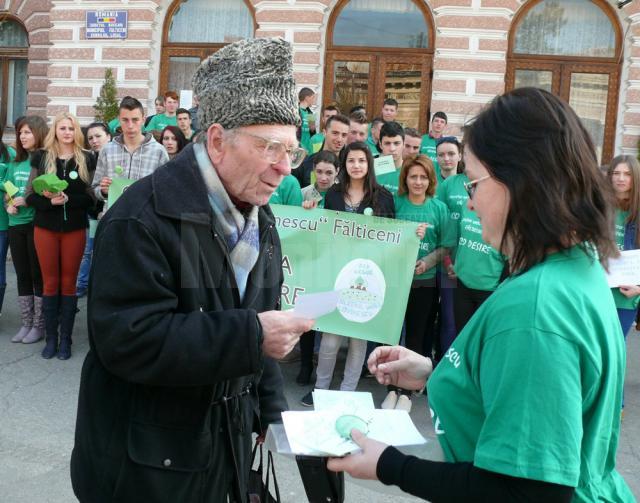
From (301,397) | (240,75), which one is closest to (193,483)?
(240,75)

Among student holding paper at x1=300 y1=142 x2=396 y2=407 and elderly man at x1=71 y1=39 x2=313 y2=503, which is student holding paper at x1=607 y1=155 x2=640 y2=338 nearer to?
student holding paper at x1=300 y1=142 x2=396 y2=407

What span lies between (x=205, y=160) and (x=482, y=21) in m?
11.1

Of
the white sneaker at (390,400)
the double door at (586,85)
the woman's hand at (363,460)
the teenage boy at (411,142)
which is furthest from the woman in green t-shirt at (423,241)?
the double door at (586,85)

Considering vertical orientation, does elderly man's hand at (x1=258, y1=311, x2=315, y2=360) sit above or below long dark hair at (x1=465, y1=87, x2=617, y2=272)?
below

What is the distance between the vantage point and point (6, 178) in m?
7.20

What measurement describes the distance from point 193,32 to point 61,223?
8.73 metres

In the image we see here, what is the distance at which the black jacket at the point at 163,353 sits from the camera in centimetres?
183

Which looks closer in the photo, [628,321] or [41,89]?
[628,321]

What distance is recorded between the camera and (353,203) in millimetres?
5992

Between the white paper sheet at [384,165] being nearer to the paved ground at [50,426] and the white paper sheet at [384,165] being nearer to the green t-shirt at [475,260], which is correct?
the green t-shirt at [475,260]

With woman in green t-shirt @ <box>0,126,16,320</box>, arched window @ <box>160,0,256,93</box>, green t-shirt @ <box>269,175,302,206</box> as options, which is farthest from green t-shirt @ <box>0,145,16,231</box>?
arched window @ <box>160,0,256,93</box>

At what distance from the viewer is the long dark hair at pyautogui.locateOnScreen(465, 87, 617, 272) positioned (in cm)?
151

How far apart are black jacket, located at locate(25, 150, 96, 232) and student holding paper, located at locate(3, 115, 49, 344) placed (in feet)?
1.02

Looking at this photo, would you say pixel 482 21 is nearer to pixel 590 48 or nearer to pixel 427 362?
pixel 590 48
